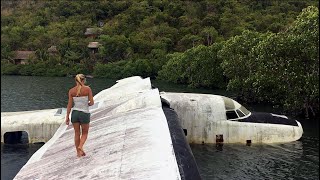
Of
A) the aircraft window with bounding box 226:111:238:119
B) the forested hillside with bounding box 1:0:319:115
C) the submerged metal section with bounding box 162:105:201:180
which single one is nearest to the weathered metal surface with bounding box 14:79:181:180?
the submerged metal section with bounding box 162:105:201:180

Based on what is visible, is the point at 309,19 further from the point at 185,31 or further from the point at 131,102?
the point at 185,31

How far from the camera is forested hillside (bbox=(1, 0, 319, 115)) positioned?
7631 cm

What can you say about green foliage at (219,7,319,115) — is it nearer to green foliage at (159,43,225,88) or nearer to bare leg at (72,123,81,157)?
green foliage at (159,43,225,88)

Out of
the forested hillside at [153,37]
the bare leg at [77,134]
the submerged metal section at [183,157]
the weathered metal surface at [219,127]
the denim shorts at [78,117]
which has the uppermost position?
the forested hillside at [153,37]

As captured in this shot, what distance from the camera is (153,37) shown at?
450 ft

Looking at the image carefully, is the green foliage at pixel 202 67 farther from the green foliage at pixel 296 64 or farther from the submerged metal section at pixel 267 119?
the submerged metal section at pixel 267 119

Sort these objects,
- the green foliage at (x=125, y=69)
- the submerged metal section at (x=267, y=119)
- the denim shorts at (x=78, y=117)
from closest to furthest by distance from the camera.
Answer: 1. the denim shorts at (x=78, y=117)
2. the submerged metal section at (x=267, y=119)
3. the green foliage at (x=125, y=69)

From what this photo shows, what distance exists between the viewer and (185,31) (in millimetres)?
134125

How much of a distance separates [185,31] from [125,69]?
2891 cm

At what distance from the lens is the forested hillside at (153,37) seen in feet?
250

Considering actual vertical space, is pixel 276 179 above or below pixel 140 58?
below

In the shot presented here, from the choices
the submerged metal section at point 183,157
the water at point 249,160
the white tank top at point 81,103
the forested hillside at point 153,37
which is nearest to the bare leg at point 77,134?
the white tank top at point 81,103

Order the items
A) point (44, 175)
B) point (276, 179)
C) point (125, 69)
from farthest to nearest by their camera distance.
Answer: point (125, 69), point (276, 179), point (44, 175)

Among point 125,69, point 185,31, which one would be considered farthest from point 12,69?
point 185,31
